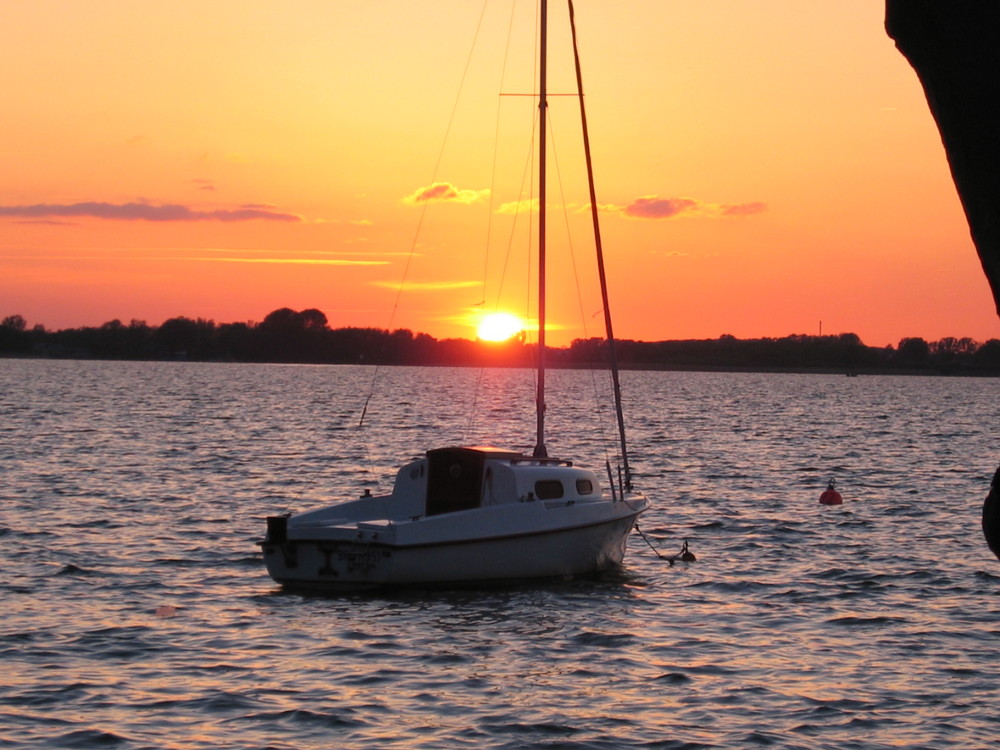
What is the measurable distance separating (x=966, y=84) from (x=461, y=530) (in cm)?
1743

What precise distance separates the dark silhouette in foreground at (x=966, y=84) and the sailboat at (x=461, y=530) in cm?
1730

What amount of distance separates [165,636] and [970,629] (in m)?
11.4

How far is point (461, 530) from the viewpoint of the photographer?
19469 mm

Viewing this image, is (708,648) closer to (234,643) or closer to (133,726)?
(234,643)

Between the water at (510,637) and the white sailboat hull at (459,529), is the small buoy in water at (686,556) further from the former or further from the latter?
the white sailboat hull at (459,529)

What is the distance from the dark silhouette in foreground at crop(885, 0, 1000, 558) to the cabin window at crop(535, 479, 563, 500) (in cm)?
1854

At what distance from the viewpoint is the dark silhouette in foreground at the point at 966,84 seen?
7.59 feet

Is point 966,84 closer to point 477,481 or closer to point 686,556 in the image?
point 477,481

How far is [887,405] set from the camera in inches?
5251

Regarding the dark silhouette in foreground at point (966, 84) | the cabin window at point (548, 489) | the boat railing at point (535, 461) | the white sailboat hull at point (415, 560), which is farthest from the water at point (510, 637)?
the dark silhouette in foreground at point (966, 84)

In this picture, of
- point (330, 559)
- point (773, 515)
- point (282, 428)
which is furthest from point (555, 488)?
point (282, 428)

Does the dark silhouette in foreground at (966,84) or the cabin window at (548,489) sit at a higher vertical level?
the dark silhouette in foreground at (966,84)

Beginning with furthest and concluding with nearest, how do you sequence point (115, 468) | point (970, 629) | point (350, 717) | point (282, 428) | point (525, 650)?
point (282, 428) < point (115, 468) < point (970, 629) < point (525, 650) < point (350, 717)

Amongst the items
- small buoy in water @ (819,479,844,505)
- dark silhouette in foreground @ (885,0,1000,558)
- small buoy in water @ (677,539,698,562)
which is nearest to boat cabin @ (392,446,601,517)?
small buoy in water @ (677,539,698,562)
